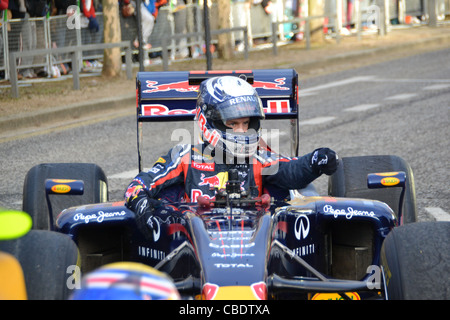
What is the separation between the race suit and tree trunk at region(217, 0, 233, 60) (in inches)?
601

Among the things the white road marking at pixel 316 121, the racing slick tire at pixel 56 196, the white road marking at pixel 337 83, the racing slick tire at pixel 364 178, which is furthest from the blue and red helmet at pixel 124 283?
the white road marking at pixel 337 83

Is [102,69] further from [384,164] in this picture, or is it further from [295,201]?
[295,201]

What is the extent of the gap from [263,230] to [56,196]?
78.0 inches

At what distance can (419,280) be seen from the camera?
12.0 ft

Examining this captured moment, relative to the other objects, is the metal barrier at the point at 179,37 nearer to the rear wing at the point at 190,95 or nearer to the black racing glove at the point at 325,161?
the rear wing at the point at 190,95

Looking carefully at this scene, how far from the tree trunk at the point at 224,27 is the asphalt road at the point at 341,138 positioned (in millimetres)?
4162

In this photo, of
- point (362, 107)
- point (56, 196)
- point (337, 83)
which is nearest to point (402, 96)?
point (362, 107)

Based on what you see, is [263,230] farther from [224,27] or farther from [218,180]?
[224,27]

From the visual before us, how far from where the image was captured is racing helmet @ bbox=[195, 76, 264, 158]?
471 centimetres

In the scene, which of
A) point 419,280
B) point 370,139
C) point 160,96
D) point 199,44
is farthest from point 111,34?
point 419,280

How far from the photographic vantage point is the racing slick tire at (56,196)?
18.4 ft

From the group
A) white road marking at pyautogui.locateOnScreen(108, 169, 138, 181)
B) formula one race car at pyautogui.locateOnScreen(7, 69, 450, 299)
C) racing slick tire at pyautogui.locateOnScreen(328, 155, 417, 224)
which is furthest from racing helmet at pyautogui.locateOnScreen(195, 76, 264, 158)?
white road marking at pyautogui.locateOnScreen(108, 169, 138, 181)

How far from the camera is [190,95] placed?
5.99 m

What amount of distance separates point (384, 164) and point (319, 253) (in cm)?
145
